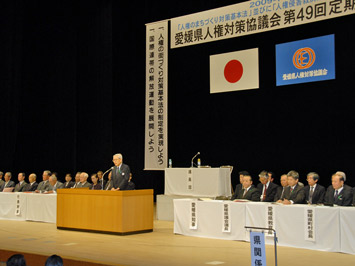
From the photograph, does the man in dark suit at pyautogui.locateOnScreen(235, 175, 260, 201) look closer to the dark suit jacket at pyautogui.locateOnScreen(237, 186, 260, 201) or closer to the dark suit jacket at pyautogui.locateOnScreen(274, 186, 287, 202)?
the dark suit jacket at pyautogui.locateOnScreen(237, 186, 260, 201)

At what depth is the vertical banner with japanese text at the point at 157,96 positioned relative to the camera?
1000 centimetres

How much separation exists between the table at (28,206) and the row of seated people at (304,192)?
364 centimetres

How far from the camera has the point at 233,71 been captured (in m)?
9.45

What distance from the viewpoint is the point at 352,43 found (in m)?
8.03

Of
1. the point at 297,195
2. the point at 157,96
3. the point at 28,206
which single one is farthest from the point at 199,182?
the point at 28,206

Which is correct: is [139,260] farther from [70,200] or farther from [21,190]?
[21,190]

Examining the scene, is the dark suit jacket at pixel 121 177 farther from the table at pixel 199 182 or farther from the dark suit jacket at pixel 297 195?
the dark suit jacket at pixel 297 195

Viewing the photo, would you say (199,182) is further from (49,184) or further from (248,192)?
(49,184)

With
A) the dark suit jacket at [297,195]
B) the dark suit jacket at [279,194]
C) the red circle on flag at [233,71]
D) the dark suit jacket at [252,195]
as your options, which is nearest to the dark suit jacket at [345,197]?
the dark suit jacket at [297,195]

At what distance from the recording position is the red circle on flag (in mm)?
9312

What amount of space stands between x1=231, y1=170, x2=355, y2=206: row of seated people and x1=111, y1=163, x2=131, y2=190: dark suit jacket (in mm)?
1690

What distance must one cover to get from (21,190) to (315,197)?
6.18 metres

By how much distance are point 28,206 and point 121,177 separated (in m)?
2.89

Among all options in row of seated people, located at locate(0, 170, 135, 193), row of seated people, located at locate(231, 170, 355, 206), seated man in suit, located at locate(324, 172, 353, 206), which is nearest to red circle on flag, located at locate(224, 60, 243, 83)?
row of seated people, located at locate(231, 170, 355, 206)
